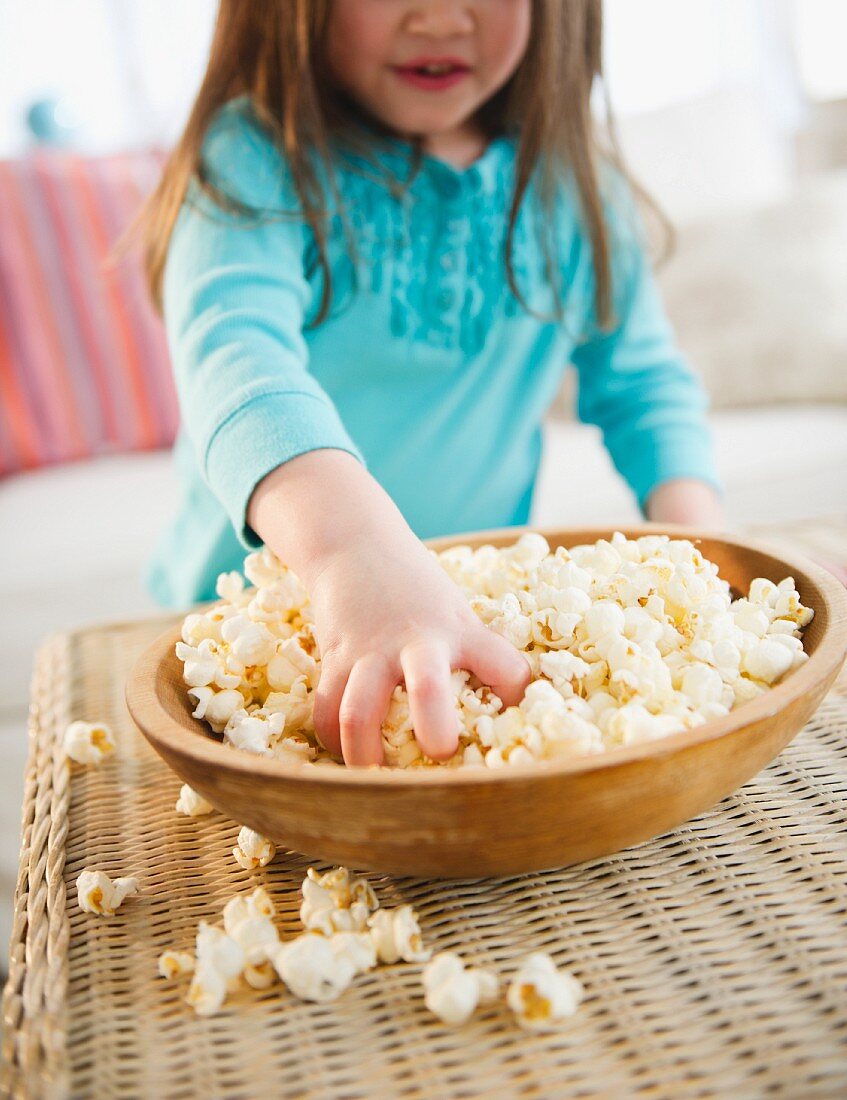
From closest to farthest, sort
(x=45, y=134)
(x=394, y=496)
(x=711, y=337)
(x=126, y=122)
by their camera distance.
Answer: (x=394, y=496)
(x=711, y=337)
(x=45, y=134)
(x=126, y=122)

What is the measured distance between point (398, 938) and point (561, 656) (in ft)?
0.52

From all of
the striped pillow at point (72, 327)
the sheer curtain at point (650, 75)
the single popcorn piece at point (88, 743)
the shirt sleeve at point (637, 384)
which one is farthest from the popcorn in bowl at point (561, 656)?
the sheer curtain at point (650, 75)

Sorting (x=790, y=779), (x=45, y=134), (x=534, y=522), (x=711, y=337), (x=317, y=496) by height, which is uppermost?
(x=45, y=134)

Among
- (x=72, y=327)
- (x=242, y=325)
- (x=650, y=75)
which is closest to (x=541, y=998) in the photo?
(x=242, y=325)

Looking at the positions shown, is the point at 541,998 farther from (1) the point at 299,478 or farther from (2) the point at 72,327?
(2) the point at 72,327

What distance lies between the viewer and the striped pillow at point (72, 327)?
1704 mm

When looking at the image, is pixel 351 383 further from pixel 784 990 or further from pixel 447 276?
pixel 784 990

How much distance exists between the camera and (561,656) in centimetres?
48

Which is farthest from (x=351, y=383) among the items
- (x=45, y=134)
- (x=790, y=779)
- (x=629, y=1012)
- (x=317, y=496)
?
(x=45, y=134)

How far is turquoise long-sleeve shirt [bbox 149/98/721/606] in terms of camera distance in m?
0.77

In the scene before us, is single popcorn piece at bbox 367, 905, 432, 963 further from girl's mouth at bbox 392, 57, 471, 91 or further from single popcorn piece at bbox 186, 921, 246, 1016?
girl's mouth at bbox 392, 57, 471, 91

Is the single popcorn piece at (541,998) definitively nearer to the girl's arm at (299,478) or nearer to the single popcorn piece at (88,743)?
the girl's arm at (299,478)

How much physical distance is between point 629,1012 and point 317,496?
0.34 m

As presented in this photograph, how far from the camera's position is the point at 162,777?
592 mm
